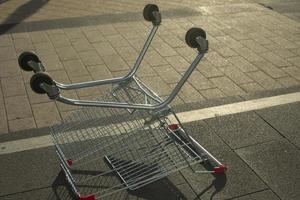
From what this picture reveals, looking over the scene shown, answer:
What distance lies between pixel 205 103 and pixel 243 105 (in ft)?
1.44

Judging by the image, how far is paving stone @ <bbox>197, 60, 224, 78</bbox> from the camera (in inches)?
215

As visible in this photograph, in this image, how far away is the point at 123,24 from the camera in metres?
7.11

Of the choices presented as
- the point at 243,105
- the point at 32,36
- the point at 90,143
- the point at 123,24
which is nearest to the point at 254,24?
the point at 123,24

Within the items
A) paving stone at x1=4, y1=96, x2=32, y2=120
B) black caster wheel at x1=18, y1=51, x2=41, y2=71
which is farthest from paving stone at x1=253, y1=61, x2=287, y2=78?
black caster wheel at x1=18, y1=51, x2=41, y2=71

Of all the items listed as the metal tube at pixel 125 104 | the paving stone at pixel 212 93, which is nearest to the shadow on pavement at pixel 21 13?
the paving stone at pixel 212 93

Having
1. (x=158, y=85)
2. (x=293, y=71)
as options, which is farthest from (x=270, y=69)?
(x=158, y=85)

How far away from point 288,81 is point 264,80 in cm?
31

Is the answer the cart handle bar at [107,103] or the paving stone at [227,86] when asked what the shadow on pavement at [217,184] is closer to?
A: the cart handle bar at [107,103]

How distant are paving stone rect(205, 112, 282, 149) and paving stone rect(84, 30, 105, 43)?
2.71 meters

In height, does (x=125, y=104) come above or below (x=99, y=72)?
above

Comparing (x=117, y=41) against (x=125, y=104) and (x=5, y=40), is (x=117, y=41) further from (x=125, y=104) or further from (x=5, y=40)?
(x=125, y=104)

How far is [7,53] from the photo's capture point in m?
5.90

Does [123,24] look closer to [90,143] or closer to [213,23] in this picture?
[213,23]

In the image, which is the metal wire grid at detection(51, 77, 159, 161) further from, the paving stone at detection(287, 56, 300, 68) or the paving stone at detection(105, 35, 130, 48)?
the paving stone at detection(287, 56, 300, 68)
